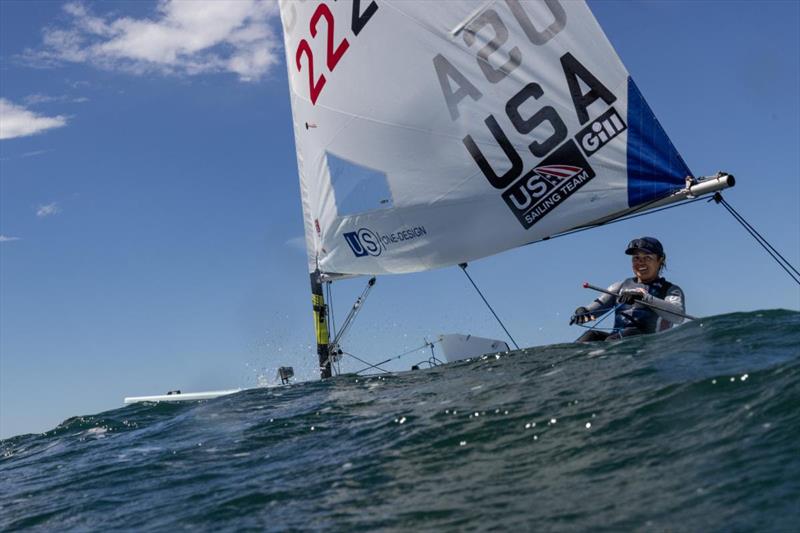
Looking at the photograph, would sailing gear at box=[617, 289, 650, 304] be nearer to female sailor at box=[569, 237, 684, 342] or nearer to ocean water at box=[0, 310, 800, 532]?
female sailor at box=[569, 237, 684, 342]

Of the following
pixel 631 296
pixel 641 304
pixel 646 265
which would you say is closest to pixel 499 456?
pixel 631 296

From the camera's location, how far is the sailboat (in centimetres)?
922

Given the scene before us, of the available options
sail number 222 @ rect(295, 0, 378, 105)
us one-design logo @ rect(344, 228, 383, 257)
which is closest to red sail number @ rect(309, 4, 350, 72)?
sail number 222 @ rect(295, 0, 378, 105)

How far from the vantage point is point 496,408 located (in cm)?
591

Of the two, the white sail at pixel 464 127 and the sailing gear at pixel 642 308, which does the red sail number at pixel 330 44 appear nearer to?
the white sail at pixel 464 127

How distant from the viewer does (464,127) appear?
392 inches

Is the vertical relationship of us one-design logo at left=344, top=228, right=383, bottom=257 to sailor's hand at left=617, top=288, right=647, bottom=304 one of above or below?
above

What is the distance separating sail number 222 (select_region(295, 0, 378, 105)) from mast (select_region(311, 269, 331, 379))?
106 inches

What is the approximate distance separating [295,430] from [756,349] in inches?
147

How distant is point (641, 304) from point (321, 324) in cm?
529

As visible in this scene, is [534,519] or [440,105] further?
[440,105]

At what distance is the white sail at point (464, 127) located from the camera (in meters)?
9.23

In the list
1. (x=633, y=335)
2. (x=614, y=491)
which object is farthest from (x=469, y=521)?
(x=633, y=335)

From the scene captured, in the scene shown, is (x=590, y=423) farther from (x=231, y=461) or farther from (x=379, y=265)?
(x=379, y=265)
